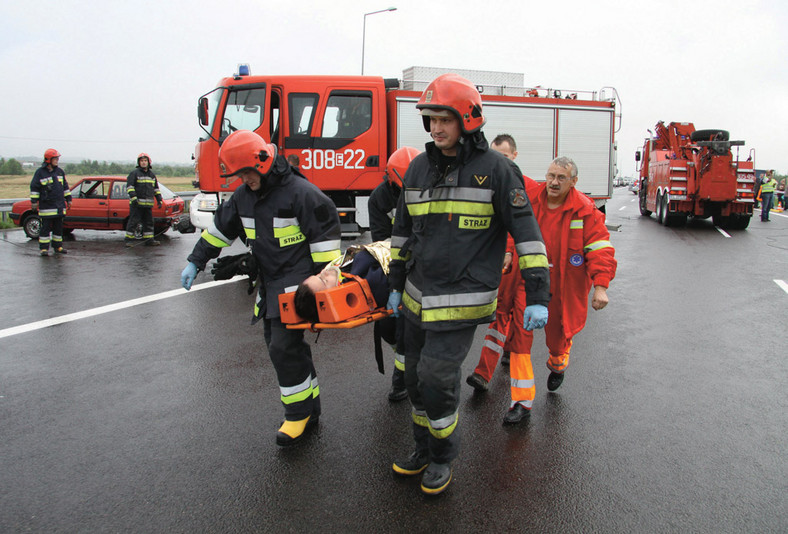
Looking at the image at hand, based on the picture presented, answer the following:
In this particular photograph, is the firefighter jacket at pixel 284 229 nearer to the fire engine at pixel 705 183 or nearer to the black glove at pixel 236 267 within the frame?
the black glove at pixel 236 267

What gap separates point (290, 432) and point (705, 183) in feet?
54.8

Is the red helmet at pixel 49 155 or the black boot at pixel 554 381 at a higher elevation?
the red helmet at pixel 49 155

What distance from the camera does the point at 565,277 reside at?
3963 millimetres

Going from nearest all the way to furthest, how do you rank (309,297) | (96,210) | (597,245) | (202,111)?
(309,297)
(597,245)
(202,111)
(96,210)

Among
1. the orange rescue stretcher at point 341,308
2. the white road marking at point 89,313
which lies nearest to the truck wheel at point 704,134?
the white road marking at point 89,313

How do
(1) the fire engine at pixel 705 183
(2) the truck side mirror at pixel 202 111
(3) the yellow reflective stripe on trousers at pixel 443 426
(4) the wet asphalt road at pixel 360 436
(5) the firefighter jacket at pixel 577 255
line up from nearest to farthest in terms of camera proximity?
(4) the wet asphalt road at pixel 360 436
(3) the yellow reflective stripe on trousers at pixel 443 426
(5) the firefighter jacket at pixel 577 255
(2) the truck side mirror at pixel 202 111
(1) the fire engine at pixel 705 183

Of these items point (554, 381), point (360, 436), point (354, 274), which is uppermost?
point (354, 274)

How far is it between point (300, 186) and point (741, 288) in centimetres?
750

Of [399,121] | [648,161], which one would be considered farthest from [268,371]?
[648,161]

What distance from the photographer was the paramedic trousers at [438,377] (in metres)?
2.83

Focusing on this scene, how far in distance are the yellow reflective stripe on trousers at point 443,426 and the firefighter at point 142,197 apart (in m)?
10.8

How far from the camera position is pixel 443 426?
2924 mm

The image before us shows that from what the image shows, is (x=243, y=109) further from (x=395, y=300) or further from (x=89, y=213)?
(x=395, y=300)

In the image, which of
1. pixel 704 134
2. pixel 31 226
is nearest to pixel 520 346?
pixel 31 226
